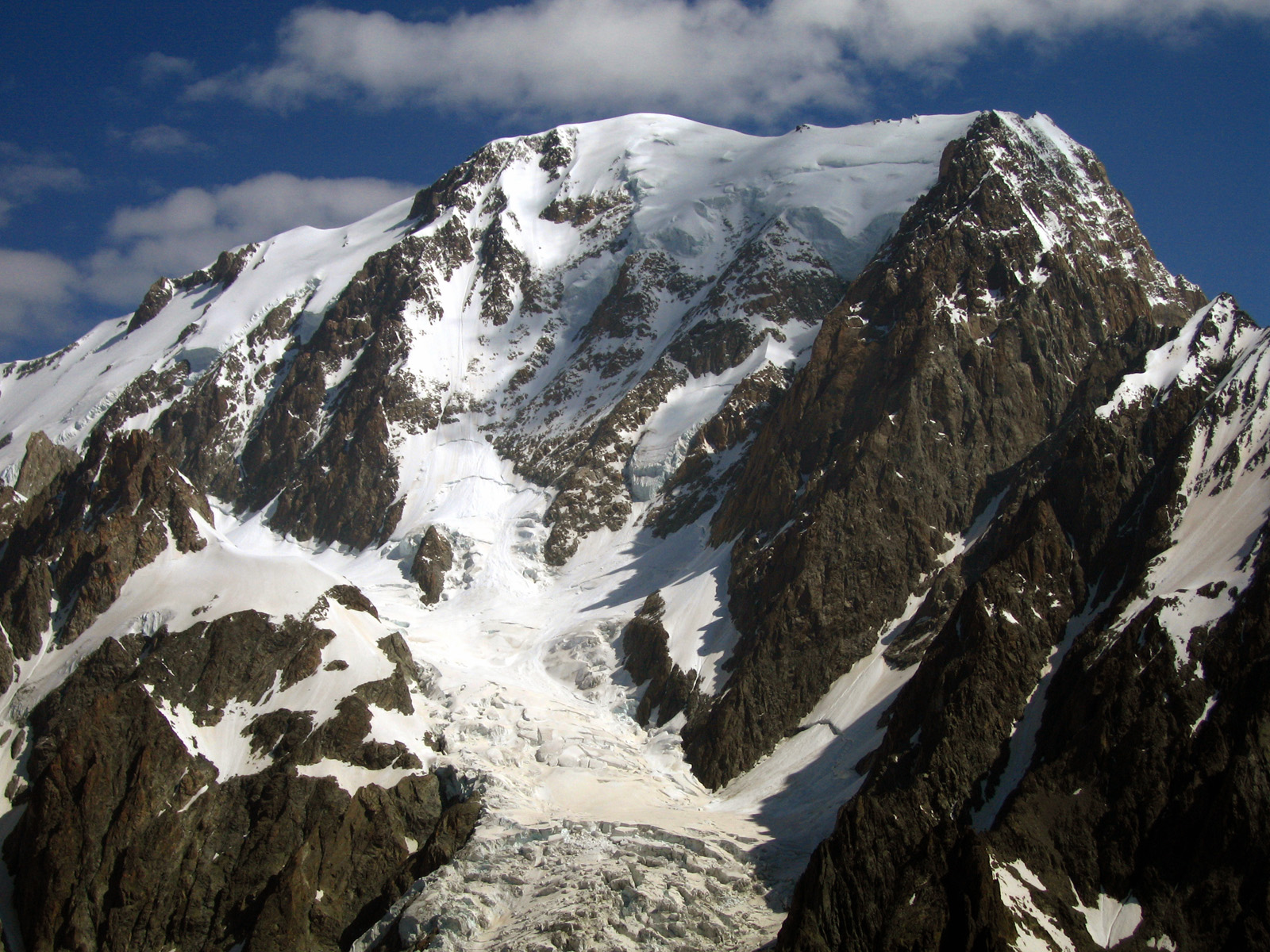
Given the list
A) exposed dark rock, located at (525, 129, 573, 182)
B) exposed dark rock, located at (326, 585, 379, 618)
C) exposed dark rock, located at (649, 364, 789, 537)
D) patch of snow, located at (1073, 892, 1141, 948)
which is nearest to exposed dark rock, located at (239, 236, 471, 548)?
exposed dark rock, located at (525, 129, 573, 182)

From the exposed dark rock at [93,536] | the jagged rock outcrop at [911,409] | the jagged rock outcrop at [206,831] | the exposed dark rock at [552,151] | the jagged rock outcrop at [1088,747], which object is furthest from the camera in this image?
the exposed dark rock at [552,151]

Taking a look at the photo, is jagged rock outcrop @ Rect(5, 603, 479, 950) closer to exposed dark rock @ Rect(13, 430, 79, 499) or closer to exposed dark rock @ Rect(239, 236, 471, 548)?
exposed dark rock @ Rect(239, 236, 471, 548)

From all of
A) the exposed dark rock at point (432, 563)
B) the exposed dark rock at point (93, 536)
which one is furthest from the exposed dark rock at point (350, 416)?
the exposed dark rock at point (93, 536)

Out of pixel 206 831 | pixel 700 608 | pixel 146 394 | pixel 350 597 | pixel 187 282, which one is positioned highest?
pixel 187 282

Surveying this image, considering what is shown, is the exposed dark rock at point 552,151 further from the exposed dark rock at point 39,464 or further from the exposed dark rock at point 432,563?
the exposed dark rock at point 39,464

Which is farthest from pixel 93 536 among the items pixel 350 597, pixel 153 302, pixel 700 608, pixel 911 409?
pixel 153 302

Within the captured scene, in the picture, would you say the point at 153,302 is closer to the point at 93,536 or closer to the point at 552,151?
the point at 552,151
